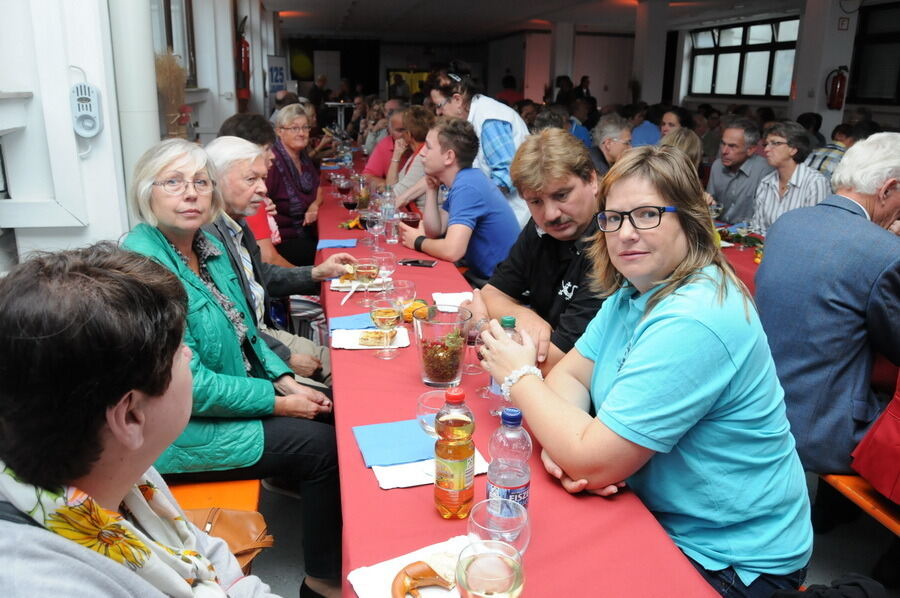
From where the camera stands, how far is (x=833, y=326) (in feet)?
6.83

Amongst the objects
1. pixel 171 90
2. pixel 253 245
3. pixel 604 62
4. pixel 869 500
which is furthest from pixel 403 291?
pixel 604 62

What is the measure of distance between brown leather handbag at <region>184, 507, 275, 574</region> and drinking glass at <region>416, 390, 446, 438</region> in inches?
17.6

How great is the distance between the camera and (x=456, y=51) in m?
25.6

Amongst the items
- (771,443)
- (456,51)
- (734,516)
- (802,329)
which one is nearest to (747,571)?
(734,516)

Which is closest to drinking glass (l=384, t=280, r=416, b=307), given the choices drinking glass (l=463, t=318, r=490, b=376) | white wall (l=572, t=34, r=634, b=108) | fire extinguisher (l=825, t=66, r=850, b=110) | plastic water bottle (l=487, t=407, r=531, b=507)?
drinking glass (l=463, t=318, r=490, b=376)

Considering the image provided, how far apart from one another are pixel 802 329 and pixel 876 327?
0.20 metres

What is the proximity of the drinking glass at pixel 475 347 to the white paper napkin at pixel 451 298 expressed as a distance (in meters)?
0.36

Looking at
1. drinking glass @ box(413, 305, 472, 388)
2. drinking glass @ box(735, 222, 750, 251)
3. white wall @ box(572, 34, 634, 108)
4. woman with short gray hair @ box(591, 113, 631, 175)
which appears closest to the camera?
drinking glass @ box(413, 305, 472, 388)

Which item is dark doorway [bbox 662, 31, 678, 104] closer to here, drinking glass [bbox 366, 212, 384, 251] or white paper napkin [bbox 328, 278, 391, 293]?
drinking glass [bbox 366, 212, 384, 251]

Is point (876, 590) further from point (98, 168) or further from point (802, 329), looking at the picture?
point (98, 168)

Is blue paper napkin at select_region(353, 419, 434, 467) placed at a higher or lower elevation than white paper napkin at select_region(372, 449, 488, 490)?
higher

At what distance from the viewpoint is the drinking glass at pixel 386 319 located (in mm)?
2168

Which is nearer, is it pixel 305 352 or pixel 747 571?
pixel 747 571

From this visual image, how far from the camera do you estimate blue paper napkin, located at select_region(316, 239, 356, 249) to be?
12.5ft
